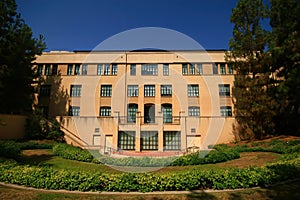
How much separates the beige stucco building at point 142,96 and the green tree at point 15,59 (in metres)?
4.70

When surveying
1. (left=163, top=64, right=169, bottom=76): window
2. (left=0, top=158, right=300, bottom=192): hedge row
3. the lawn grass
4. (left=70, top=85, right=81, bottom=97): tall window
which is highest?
(left=163, top=64, right=169, bottom=76): window

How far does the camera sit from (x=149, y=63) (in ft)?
99.7

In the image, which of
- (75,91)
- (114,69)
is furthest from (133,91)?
(75,91)

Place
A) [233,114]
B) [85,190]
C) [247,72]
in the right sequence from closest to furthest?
[85,190], [247,72], [233,114]

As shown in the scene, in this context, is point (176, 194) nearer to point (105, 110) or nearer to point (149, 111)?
point (149, 111)

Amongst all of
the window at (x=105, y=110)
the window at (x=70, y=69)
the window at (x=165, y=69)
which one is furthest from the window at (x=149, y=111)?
the window at (x=70, y=69)

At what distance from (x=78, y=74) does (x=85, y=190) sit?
25143mm

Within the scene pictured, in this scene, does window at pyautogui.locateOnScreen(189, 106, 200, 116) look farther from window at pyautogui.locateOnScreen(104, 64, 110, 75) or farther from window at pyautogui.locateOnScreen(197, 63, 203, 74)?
window at pyautogui.locateOnScreen(104, 64, 110, 75)

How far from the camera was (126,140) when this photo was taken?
25.7 metres

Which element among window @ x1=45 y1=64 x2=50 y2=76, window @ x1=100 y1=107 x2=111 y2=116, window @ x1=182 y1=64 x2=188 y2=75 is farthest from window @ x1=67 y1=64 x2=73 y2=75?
window @ x1=182 y1=64 x2=188 y2=75

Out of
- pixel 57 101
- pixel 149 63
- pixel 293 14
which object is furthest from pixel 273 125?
pixel 57 101

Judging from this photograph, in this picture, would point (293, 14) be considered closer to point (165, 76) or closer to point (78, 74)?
point (165, 76)

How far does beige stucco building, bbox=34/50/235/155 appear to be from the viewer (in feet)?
83.9

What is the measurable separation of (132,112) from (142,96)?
2610 millimetres
